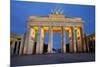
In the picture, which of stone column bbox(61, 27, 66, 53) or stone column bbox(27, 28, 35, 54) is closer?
stone column bbox(27, 28, 35, 54)

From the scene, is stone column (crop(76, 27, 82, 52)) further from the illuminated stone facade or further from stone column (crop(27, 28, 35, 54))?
stone column (crop(27, 28, 35, 54))

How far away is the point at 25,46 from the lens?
281 centimetres

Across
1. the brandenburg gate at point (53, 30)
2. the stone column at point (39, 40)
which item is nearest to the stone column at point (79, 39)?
the brandenburg gate at point (53, 30)

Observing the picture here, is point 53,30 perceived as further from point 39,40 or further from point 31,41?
point 31,41

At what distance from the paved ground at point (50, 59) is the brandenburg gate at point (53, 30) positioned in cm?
7

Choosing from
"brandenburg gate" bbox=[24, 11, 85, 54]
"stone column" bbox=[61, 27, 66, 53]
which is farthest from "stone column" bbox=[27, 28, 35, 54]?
"stone column" bbox=[61, 27, 66, 53]

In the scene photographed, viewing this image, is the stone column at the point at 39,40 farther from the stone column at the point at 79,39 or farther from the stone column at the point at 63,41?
the stone column at the point at 79,39

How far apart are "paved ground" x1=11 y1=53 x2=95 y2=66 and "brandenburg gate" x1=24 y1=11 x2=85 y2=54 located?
69 mm

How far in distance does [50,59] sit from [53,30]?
1.36 feet

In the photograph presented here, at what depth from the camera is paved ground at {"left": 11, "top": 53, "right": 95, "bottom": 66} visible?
108 inches

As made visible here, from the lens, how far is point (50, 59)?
2.90m

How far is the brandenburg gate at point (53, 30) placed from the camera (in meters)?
2.83
